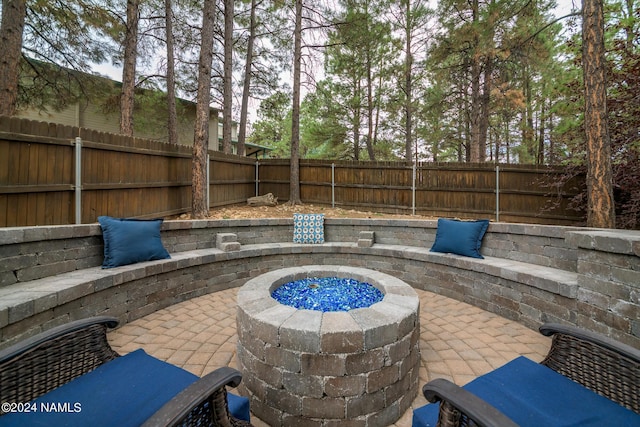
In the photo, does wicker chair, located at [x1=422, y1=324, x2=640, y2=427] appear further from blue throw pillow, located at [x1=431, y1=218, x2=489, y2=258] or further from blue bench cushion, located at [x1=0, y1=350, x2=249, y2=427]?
blue throw pillow, located at [x1=431, y1=218, x2=489, y2=258]

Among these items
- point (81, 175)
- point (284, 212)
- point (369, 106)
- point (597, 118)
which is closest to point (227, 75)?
point (284, 212)

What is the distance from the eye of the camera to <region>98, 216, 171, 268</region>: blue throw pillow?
11.1 ft

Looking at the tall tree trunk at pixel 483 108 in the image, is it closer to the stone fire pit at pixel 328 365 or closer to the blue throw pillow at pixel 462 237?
the blue throw pillow at pixel 462 237

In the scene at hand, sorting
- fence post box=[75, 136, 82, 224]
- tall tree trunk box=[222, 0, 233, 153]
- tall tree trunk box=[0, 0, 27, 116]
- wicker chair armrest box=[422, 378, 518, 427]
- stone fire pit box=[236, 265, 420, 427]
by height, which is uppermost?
tall tree trunk box=[222, 0, 233, 153]

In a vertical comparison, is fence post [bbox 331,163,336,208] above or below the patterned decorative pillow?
above

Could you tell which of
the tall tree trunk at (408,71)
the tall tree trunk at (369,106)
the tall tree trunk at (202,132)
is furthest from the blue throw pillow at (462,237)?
the tall tree trunk at (369,106)

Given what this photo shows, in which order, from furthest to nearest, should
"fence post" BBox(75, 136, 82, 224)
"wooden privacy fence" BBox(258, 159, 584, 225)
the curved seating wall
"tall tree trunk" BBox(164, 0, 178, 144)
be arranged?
"tall tree trunk" BBox(164, 0, 178, 144) → "wooden privacy fence" BBox(258, 159, 584, 225) → "fence post" BBox(75, 136, 82, 224) → the curved seating wall

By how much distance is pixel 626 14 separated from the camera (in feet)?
21.5

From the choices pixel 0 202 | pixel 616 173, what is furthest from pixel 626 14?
pixel 0 202

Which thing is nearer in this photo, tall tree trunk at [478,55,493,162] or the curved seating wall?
the curved seating wall

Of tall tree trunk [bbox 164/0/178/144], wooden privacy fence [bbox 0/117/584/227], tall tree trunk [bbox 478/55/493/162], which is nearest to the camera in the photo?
wooden privacy fence [bbox 0/117/584/227]

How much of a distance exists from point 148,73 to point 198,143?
5.63 metres

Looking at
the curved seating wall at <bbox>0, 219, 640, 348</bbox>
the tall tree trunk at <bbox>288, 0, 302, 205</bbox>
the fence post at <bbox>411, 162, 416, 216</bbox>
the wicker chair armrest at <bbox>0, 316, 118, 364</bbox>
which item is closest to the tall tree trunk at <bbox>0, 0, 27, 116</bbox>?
the curved seating wall at <bbox>0, 219, 640, 348</bbox>

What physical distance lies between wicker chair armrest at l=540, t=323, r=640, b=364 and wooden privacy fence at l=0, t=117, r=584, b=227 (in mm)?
5007
